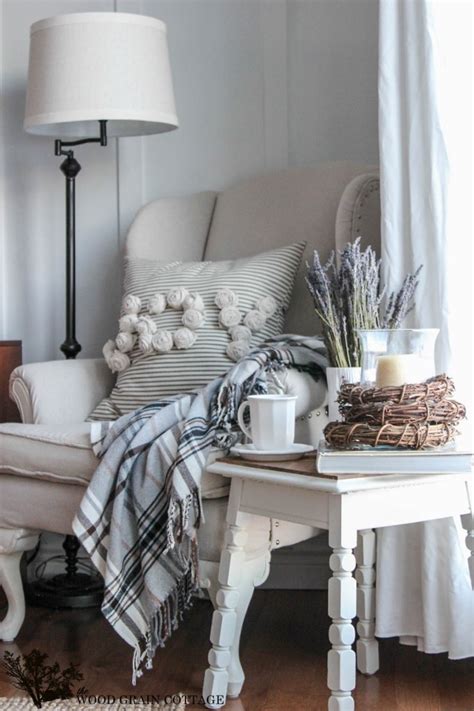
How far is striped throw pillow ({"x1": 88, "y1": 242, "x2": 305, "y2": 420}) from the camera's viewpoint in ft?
7.72

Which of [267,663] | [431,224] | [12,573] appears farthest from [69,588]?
[431,224]

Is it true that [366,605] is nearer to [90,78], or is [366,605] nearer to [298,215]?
[298,215]

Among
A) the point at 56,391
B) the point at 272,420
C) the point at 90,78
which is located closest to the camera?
the point at 272,420

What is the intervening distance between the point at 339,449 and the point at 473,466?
0.24 metres

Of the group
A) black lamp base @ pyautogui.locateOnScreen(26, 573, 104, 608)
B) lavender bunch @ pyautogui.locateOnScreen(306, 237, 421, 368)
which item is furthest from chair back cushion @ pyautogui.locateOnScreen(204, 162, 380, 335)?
black lamp base @ pyautogui.locateOnScreen(26, 573, 104, 608)

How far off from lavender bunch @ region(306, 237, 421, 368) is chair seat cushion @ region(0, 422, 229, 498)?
0.54 m

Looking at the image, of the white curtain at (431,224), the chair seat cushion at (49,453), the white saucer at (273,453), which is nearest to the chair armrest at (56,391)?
the chair seat cushion at (49,453)

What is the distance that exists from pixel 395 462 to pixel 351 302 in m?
0.40

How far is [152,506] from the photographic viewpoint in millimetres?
1966

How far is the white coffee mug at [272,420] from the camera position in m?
1.82

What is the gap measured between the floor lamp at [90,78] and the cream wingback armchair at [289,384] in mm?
292

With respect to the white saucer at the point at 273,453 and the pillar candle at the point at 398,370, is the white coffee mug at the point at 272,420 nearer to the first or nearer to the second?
the white saucer at the point at 273,453

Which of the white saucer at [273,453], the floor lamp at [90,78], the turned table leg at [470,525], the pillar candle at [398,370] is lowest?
the turned table leg at [470,525]

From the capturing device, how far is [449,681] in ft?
6.63
